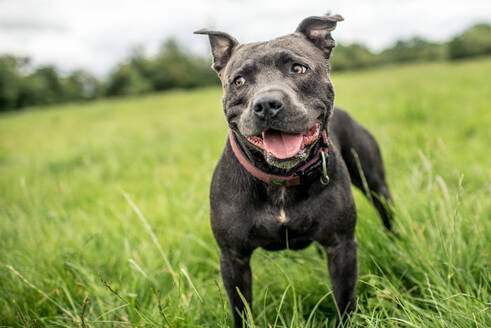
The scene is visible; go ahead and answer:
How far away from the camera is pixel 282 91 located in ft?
6.57

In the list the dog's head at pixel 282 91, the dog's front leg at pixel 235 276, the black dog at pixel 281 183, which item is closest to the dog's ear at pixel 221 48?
the dog's head at pixel 282 91

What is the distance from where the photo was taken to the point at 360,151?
10.5ft

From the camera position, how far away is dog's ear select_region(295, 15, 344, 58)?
2475mm

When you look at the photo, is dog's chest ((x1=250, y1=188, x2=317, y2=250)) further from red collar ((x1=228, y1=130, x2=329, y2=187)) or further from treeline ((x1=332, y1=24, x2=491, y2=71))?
treeline ((x1=332, y1=24, x2=491, y2=71))

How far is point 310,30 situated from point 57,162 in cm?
752

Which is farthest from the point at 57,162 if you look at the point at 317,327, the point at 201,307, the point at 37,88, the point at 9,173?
the point at 37,88

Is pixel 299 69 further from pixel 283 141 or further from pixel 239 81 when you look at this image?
pixel 283 141

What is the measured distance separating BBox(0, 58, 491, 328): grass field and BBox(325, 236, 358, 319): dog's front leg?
78 mm

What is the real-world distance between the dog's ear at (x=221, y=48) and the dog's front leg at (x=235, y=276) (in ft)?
4.56

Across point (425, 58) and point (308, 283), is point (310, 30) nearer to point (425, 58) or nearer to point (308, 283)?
point (308, 283)

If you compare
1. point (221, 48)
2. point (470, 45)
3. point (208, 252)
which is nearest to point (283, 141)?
point (221, 48)

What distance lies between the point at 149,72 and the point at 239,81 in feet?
199

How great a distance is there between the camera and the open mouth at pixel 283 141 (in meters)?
2.02

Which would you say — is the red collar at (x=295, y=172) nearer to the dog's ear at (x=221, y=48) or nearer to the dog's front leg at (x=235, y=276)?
the dog's front leg at (x=235, y=276)
